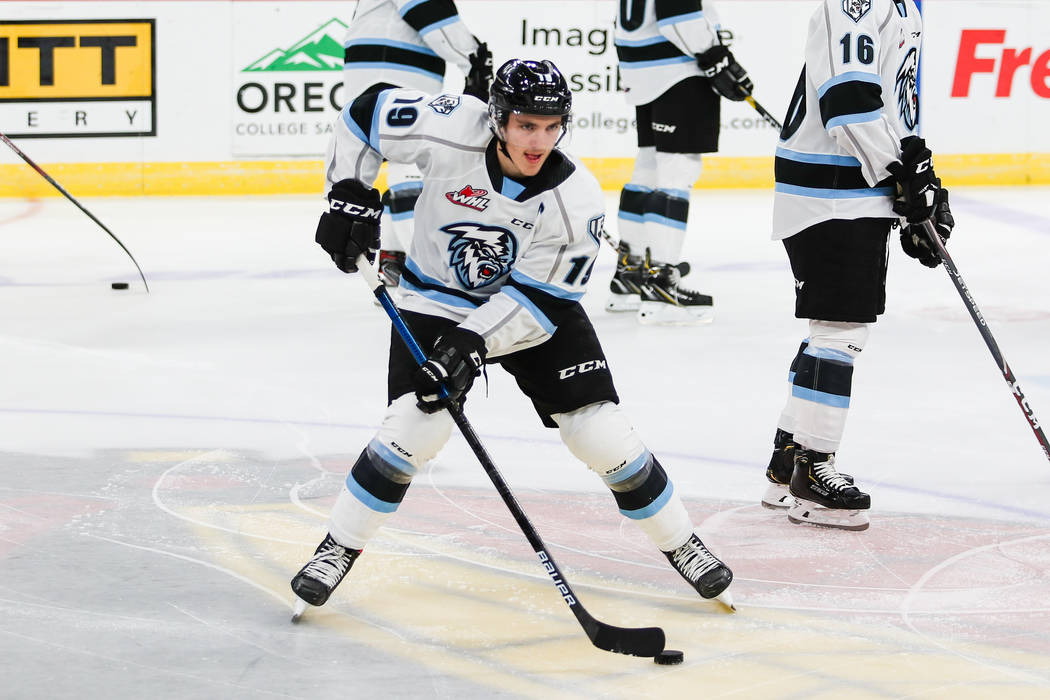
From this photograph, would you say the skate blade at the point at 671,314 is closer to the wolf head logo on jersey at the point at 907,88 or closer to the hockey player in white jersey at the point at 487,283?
the wolf head logo on jersey at the point at 907,88

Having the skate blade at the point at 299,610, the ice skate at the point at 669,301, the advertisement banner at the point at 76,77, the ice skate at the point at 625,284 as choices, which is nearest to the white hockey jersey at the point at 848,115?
the skate blade at the point at 299,610

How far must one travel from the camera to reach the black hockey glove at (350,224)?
2578 millimetres

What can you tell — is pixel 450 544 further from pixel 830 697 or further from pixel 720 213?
pixel 720 213

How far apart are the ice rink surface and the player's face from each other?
770mm

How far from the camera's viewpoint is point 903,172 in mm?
3023

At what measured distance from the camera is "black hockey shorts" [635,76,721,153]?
5211mm

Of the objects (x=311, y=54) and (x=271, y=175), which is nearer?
(x=311, y=54)

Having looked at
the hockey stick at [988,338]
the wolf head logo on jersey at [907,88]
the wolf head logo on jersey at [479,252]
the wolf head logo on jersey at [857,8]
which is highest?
the wolf head logo on jersey at [857,8]

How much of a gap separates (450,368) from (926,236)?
1.17 m

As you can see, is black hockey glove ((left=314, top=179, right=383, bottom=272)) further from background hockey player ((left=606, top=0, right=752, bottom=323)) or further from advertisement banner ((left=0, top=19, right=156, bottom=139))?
advertisement banner ((left=0, top=19, right=156, bottom=139))

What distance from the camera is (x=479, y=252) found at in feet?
8.50

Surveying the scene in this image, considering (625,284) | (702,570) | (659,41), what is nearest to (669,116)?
(659,41)

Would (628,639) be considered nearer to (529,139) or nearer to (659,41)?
(529,139)

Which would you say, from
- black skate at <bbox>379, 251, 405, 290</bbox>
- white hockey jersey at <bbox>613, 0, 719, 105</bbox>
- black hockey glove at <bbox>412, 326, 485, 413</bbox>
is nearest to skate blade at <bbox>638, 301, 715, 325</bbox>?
white hockey jersey at <bbox>613, 0, 719, 105</bbox>
